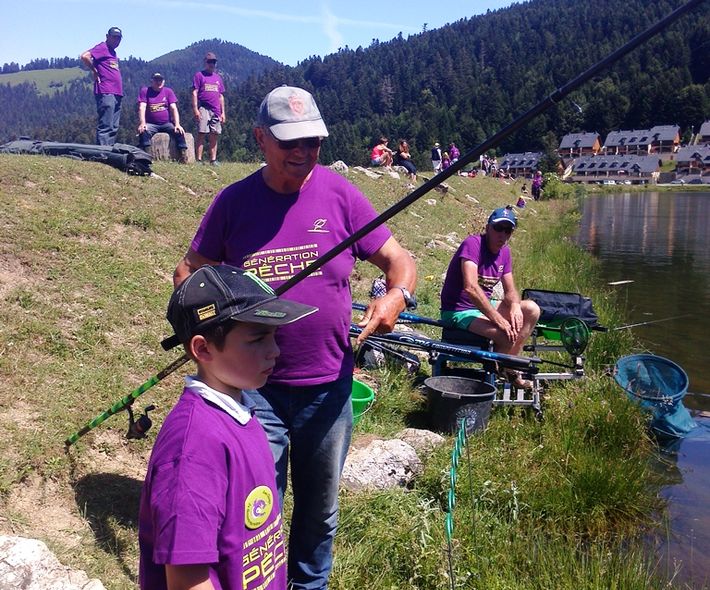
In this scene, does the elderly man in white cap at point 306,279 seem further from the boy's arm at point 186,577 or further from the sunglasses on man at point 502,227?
the sunglasses on man at point 502,227

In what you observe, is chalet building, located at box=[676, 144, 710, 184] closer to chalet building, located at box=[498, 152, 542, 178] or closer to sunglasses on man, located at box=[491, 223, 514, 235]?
chalet building, located at box=[498, 152, 542, 178]

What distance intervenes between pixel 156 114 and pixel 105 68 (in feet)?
5.14

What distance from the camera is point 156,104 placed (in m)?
12.1

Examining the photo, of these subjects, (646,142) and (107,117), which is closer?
(107,117)

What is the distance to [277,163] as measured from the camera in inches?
105

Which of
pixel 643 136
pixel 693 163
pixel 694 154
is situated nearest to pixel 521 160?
pixel 693 163

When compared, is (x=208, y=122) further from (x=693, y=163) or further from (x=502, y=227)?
(x=693, y=163)

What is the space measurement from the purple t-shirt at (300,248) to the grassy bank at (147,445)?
1.39m

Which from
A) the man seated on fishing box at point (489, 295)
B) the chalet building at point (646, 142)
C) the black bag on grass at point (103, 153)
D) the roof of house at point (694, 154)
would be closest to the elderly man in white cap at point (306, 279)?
the man seated on fishing box at point (489, 295)

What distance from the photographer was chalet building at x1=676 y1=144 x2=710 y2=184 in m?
100

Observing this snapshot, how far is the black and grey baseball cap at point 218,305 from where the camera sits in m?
1.73

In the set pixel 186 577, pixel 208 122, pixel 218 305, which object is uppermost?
pixel 208 122

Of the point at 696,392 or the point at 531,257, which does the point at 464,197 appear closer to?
the point at 531,257

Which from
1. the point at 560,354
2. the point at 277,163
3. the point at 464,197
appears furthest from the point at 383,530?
the point at 464,197
